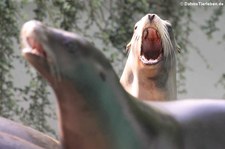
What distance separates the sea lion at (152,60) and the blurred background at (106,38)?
1.04 metres

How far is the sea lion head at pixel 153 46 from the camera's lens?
50.6 inches

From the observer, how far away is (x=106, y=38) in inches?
99.4

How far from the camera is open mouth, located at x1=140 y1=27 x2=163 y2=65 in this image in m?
1.29

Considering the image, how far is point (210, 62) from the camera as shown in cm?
289

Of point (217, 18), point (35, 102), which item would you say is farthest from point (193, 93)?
point (35, 102)

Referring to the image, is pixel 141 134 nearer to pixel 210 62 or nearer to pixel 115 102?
pixel 115 102

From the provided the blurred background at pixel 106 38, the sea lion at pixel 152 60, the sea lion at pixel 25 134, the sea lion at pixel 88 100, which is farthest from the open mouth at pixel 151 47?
the blurred background at pixel 106 38

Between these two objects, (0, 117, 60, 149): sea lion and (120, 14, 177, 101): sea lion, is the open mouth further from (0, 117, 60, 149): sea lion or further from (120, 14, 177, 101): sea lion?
(0, 117, 60, 149): sea lion

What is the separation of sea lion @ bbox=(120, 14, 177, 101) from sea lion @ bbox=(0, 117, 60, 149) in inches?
18.5

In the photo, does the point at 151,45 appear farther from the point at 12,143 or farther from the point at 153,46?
the point at 12,143

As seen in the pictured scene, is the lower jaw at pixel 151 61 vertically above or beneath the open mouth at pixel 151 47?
beneath

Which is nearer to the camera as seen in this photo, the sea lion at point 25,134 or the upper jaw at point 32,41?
the upper jaw at point 32,41

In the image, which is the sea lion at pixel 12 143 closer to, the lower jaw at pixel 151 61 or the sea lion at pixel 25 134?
the sea lion at pixel 25 134

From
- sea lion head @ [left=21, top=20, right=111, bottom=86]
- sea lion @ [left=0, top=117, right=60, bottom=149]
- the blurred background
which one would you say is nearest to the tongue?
sea lion @ [left=0, top=117, right=60, bottom=149]
